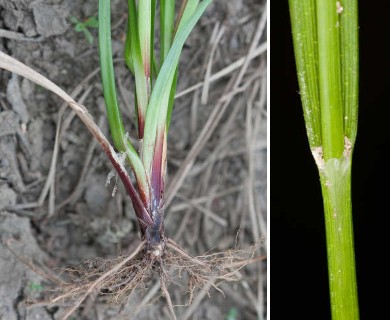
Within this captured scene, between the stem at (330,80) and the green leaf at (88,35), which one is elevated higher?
the green leaf at (88,35)

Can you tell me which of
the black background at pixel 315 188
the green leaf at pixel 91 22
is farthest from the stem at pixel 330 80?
the green leaf at pixel 91 22

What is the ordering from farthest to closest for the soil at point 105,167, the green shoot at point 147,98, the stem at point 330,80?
the soil at point 105,167 → the green shoot at point 147,98 → the stem at point 330,80

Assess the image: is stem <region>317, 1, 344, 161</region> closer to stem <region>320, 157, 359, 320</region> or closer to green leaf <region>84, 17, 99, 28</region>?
stem <region>320, 157, 359, 320</region>

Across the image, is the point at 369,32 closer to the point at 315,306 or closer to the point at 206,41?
the point at 206,41

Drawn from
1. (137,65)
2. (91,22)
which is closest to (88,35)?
(91,22)

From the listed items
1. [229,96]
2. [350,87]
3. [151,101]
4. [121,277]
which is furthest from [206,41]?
[121,277]

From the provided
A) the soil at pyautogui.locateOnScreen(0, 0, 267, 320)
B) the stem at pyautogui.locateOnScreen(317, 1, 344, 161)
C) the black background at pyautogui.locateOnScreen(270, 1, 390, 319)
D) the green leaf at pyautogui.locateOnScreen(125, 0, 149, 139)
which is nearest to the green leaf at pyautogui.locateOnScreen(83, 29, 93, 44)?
the soil at pyautogui.locateOnScreen(0, 0, 267, 320)

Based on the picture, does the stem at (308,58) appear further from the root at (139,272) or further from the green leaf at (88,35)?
the green leaf at (88,35)
